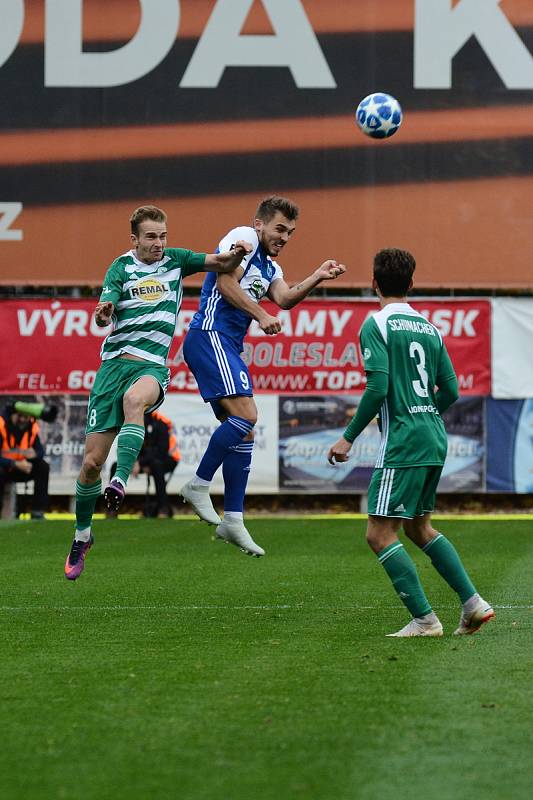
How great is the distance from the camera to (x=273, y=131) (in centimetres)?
1994

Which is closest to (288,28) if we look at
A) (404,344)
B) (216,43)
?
(216,43)

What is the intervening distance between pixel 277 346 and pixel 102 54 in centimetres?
487

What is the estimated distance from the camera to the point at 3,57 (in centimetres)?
2019

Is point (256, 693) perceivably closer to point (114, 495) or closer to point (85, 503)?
point (114, 495)

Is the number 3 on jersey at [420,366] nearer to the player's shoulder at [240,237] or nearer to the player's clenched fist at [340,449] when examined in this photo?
the player's clenched fist at [340,449]

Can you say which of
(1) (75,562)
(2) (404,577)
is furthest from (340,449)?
(1) (75,562)

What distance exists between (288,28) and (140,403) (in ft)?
42.5

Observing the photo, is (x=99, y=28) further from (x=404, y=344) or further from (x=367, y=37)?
(x=404, y=344)

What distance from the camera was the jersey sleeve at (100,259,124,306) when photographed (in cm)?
843

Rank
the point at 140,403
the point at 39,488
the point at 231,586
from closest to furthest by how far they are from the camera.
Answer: the point at 140,403 → the point at 231,586 → the point at 39,488

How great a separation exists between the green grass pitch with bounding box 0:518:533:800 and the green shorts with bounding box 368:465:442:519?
62 cm

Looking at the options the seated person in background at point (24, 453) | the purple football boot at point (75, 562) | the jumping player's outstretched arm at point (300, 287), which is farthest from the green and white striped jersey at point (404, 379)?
the seated person in background at point (24, 453)

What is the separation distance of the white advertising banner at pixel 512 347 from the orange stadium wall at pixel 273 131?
0.33 m

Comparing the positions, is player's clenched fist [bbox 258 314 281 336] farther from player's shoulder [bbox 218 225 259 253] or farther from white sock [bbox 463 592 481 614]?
white sock [bbox 463 592 481 614]
